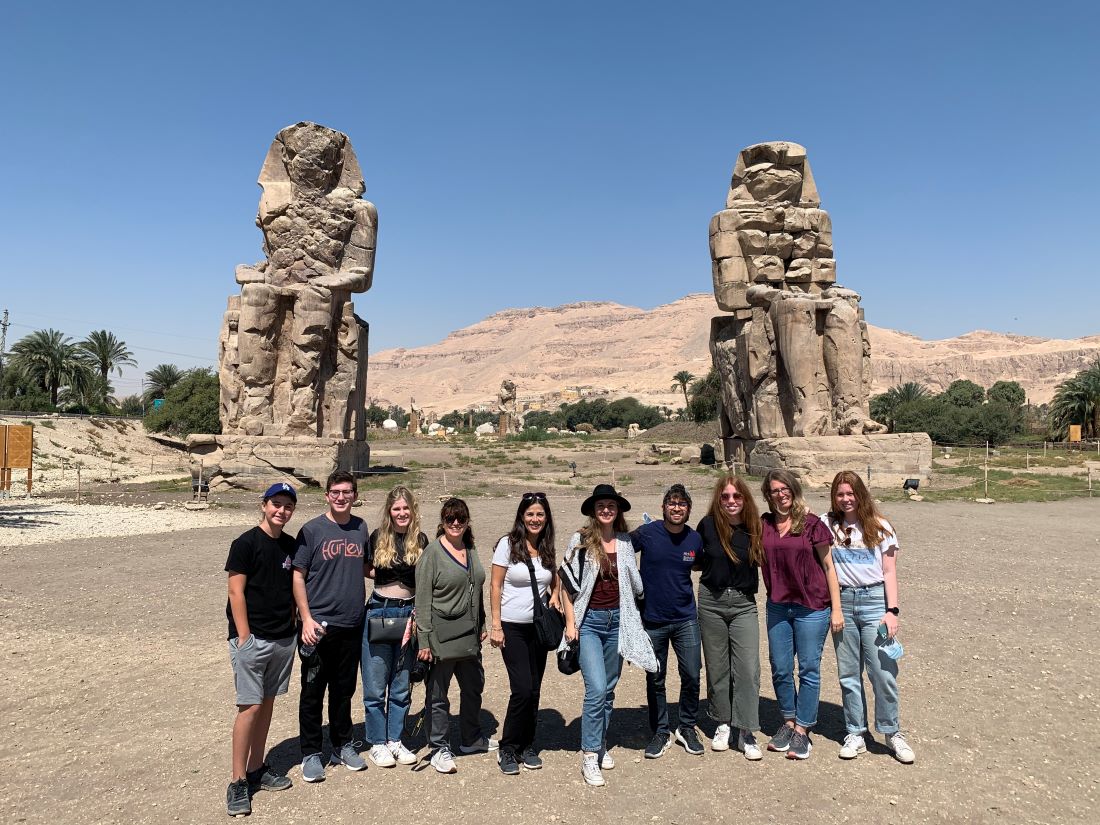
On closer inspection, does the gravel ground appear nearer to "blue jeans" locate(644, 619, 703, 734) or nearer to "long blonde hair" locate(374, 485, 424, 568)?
"blue jeans" locate(644, 619, 703, 734)

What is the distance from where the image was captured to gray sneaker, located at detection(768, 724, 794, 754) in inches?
154

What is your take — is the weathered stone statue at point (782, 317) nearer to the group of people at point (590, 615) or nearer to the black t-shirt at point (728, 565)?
the group of people at point (590, 615)

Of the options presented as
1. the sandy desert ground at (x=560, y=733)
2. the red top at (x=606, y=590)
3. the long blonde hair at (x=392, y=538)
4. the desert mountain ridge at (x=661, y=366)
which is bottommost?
the sandy desert ground at (x=560, y=733)

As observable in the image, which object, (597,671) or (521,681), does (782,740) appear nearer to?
(597,671)

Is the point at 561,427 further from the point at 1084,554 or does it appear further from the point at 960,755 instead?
the point at 960,755

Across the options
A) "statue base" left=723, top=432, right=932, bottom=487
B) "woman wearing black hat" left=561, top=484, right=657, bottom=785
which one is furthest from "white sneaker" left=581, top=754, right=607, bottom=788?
"statue base" left=723, top=432, right=932, bottom=487

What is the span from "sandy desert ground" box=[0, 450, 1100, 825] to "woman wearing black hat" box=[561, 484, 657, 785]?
28cm

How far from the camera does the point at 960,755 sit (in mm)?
3869

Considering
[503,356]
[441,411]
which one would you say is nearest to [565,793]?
[441,411]

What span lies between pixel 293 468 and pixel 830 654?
12993mm

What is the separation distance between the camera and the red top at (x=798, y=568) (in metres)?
3.82

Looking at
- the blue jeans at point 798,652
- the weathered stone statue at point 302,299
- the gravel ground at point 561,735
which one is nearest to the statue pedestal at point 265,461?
the weathered stone statue at point 302,299

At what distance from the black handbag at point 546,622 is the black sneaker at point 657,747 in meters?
0.77

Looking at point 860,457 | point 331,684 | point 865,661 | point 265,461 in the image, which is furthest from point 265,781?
point 860,457
